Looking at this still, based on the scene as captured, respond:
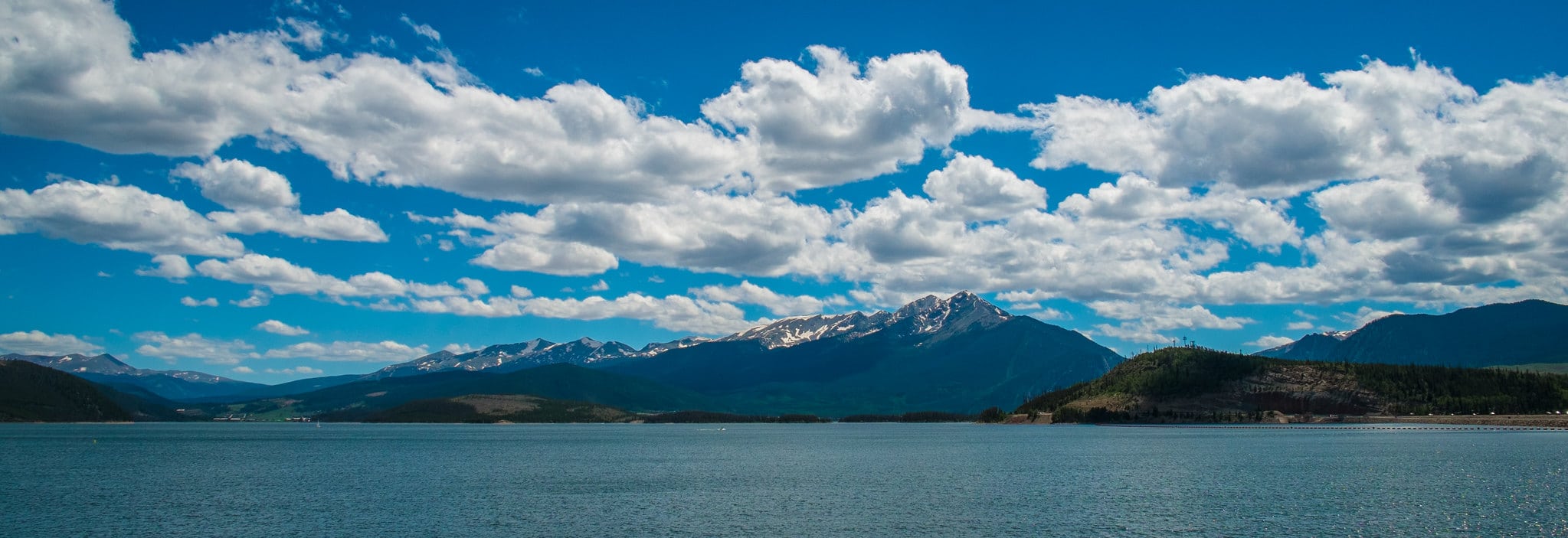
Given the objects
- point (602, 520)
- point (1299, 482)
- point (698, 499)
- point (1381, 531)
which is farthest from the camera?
point (1299, 482)

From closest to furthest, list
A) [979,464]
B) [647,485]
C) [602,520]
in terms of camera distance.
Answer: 1. [602,520]
2. [647,485]
3. [979,464]

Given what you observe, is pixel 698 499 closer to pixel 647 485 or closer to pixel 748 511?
pixel 748 511

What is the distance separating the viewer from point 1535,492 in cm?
10469

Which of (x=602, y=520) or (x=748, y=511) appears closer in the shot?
(x=602, y=520)

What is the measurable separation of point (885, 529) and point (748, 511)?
18.3 meters

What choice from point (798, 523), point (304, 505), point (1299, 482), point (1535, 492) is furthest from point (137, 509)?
point (1535, 492)

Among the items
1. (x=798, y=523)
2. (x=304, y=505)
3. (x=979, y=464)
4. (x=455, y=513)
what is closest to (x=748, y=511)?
(x=798, y=523)

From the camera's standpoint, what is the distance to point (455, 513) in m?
98.4

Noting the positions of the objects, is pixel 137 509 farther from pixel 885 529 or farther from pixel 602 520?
pixel 885 529

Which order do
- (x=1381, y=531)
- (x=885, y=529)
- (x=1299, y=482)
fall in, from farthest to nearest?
(x=1299, y=482) → (x=885, y=529) → (x=1381, y=531)

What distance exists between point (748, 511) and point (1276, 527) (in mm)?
45537

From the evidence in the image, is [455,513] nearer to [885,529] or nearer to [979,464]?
[885,529]

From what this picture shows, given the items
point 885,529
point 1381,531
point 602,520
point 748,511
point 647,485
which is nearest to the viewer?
point 1381,531

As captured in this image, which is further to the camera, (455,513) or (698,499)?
(698,499)
